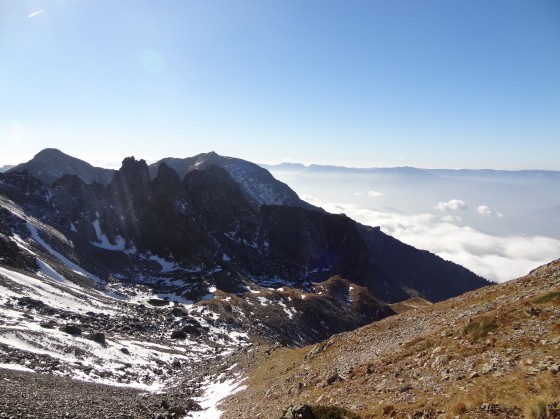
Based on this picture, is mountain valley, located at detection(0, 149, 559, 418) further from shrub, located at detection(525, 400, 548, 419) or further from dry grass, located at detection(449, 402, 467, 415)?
shrub, located at detection(525, 400, 548, 419)

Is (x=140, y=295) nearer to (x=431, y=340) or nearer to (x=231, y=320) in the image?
(x=231, y=320)

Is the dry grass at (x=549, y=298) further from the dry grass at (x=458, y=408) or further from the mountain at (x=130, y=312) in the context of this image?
the mountain at (x=130, y=312)

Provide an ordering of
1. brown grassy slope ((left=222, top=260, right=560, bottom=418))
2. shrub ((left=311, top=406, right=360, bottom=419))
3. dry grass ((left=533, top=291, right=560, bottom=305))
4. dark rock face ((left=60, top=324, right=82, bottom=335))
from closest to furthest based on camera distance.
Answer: brown grassy slope ((left=222, top=260, right=560, bottom=418)) < shrub ((left=311, top=406, right=360, bottom=419)) < dry grass ((left=533, top=291, right=560, bottom=305)) < dark rock face ((left=60, top=324, right=82, bottom=335))

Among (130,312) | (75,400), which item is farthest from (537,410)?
(130,312)

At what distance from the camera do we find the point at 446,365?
20.1 m

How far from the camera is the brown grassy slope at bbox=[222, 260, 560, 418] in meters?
15.4

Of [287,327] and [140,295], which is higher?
[140,295]

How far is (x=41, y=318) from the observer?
71.1 meters

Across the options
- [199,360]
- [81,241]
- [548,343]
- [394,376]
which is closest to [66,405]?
[394,376]

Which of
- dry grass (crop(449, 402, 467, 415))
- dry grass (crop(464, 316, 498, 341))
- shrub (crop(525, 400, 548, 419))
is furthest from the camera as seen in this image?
dry grass (crop(464, 316, 498, 341))

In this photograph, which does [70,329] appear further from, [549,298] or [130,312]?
[549,298]

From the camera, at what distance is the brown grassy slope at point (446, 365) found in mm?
15352

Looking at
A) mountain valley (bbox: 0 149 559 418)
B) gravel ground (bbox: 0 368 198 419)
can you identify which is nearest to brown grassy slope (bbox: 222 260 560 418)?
mountain valley (bbox: 0 149 559 418)

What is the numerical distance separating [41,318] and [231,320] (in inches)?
2143
